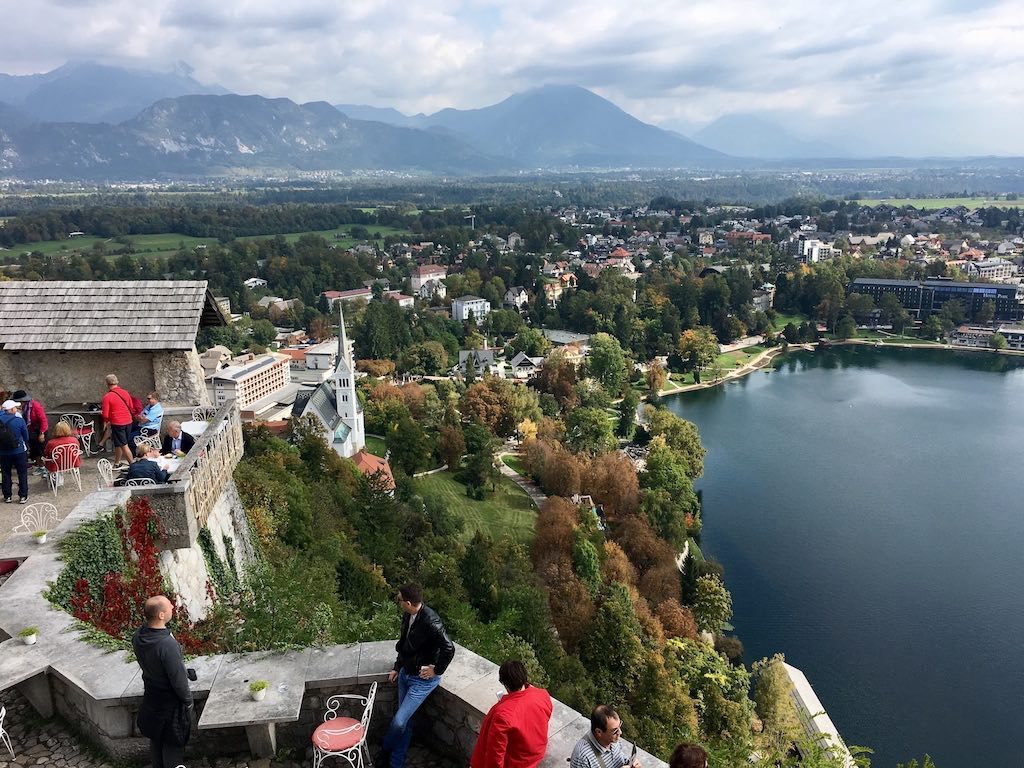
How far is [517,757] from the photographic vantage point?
3.71 meters

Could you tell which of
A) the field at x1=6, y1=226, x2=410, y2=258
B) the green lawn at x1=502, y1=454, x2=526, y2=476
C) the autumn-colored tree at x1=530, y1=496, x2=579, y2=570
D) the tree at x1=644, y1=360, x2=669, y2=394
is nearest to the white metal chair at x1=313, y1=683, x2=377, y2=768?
the autumn-colored tree at x1=530, y1=496, x2=579, y2=570

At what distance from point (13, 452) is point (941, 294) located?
75.4m

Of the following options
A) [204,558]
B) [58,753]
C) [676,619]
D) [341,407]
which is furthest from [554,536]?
[58,753]

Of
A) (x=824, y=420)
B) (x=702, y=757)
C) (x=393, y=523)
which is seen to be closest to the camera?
(x=702, y=757)

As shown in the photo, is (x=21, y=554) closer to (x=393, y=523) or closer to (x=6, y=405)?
(x=6, y=405)

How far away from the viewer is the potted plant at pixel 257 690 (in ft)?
13.8

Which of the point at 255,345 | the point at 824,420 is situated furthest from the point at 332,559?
the point at 255,345

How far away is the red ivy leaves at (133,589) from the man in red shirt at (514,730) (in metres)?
2.41

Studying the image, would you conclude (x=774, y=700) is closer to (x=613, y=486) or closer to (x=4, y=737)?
(x=613, y=486)

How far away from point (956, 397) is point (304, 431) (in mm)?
38196

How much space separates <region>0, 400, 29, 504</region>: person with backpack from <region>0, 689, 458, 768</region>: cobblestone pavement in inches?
117

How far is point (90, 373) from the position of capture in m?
8.61

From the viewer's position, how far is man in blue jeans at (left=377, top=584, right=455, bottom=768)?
425 centimetres

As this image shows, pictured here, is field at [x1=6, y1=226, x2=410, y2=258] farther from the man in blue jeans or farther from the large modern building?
the man in blue jeans
